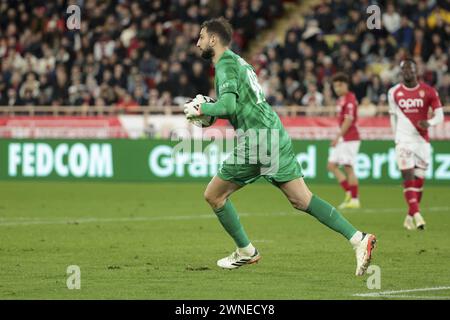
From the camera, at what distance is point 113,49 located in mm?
30281

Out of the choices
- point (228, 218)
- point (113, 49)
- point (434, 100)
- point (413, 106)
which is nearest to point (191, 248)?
point (228, 218)

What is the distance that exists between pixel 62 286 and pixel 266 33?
22369mm

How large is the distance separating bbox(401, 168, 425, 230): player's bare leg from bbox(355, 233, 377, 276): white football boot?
502 cm

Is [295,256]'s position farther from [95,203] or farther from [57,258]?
[95,203]

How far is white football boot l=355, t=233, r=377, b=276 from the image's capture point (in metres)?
10.2

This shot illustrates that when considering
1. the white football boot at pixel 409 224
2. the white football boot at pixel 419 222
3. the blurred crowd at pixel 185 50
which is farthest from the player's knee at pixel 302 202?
the blurred crowd at pixel 185 50

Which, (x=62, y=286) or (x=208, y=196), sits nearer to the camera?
(x=62, y=286)

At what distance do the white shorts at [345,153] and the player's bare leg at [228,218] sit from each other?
945 centimetres

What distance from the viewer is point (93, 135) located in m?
25.9

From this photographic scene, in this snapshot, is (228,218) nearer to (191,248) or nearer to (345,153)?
(191,248)

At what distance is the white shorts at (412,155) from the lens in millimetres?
15633

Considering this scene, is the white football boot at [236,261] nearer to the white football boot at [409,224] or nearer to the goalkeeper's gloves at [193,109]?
the goalkeeper's gloves at [193,109]
